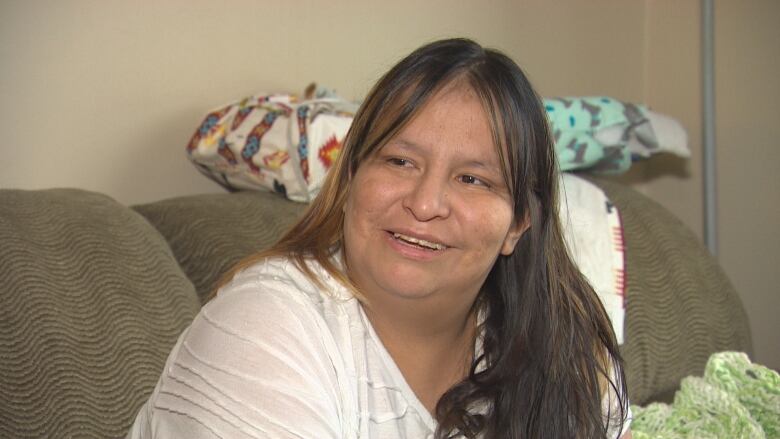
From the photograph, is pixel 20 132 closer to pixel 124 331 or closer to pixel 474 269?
pixel 124 331

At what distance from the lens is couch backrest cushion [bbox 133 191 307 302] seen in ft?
5.60

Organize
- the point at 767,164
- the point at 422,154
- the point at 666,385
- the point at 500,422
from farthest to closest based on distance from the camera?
the point at 767,164 < the point at 666,385 < the point at 500,422 < the point at 422,154

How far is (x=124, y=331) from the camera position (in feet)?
4.61

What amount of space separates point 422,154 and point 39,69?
921mm

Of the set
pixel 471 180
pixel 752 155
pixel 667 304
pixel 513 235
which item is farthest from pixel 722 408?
pixel 752 155

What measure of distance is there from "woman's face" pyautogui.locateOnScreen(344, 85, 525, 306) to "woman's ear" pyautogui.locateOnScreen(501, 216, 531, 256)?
0.24ft

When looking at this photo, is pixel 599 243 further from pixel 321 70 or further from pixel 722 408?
pixel 321 70

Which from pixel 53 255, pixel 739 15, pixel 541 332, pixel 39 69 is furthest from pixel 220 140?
pixel 739 15

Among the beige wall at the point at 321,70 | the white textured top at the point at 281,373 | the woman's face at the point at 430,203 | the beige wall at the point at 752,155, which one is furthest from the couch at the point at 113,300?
the beige wall at the point at 752,155

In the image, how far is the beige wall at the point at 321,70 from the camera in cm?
186

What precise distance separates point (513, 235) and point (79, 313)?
570 millimetres

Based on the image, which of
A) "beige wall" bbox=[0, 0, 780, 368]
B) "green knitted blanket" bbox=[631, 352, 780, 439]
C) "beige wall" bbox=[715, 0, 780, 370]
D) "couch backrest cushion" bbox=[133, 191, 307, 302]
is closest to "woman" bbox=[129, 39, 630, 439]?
"green knitted blanket" bbox=[631, 352, 780, 439]

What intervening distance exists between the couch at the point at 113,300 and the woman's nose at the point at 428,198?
1.51ft

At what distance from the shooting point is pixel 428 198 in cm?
118
